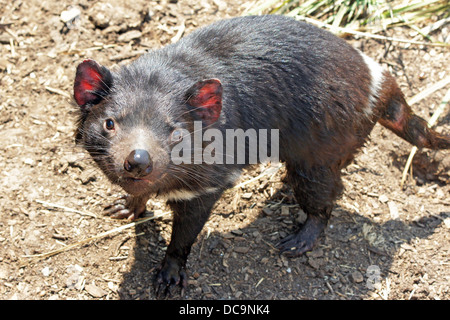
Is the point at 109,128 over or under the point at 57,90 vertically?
over

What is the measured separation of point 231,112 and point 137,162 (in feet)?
3.41

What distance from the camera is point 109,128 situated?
10.9ft

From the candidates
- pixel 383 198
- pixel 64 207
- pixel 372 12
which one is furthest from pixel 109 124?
pixel 372 12

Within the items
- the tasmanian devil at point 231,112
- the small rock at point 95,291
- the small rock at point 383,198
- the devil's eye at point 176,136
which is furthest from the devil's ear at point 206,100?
the small rock at point 383,198

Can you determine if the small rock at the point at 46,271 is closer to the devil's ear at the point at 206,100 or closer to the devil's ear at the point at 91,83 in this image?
the devil's ear at the point at 91,83

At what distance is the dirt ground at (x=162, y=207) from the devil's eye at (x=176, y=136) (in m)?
0.75

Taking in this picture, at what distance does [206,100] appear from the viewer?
3449mm

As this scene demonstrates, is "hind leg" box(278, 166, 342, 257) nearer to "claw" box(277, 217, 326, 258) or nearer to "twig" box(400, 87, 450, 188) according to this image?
"claw" box(277, 217, 326, 258)

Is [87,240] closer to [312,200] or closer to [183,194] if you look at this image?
[183,194]

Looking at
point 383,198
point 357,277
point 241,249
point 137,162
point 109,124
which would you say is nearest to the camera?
point 137,162

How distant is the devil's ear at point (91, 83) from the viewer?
11.0 feet

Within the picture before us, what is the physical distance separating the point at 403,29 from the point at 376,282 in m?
3.08
